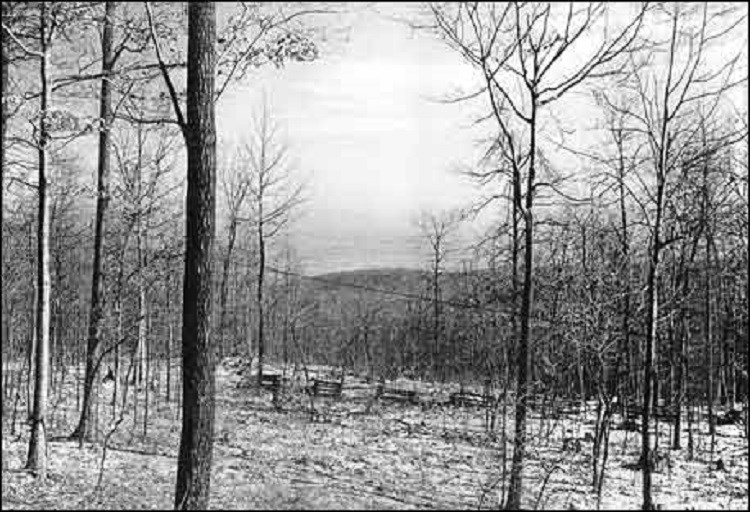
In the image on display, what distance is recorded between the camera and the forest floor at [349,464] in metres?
6.98

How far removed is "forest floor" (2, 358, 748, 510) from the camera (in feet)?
22.9

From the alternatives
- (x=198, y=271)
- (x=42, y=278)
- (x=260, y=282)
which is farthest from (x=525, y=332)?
(x=260, y=282)

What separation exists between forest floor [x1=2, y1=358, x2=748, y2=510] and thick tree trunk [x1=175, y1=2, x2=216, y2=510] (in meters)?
1.38

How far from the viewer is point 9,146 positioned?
7.50 m

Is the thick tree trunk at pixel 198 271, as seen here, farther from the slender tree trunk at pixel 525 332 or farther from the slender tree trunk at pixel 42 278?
the slender tree trunk at pixel 525 332

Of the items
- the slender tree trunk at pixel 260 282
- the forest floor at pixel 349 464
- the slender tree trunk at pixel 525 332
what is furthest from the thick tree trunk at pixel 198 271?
the slender tree trunk at pixel 260 282

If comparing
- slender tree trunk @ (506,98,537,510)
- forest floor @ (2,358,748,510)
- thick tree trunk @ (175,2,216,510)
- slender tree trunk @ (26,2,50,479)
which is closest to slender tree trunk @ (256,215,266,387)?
forest floor @ (2,358,748,510)

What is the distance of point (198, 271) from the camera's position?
482 cm

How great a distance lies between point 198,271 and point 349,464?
262 inches

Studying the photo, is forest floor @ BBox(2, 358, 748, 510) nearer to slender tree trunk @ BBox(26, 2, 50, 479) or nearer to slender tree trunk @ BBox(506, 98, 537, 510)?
slender tree trunk @ BBox(506, 98, 537, 510)

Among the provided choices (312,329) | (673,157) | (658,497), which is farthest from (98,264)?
(312,329)

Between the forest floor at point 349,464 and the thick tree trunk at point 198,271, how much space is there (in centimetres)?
138

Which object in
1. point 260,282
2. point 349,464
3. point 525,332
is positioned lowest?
point 349,464

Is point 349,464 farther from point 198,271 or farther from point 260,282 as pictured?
point 260,282
